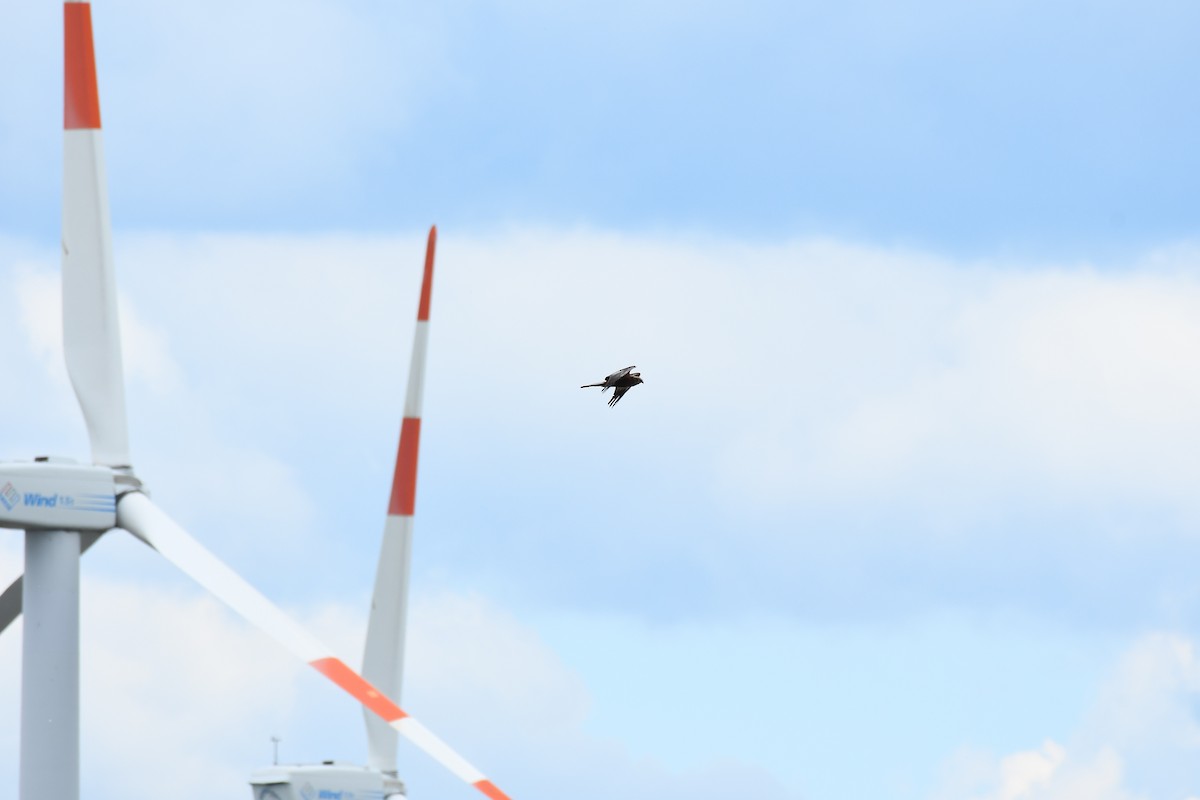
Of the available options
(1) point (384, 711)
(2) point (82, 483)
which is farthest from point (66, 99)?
(1) point (384, 711)

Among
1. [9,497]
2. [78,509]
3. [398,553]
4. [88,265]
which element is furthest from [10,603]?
[398,553]

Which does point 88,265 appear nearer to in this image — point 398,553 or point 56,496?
point 56,496

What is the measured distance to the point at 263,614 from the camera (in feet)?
197

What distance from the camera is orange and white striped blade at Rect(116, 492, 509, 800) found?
176 feet

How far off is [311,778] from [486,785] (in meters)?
59.6

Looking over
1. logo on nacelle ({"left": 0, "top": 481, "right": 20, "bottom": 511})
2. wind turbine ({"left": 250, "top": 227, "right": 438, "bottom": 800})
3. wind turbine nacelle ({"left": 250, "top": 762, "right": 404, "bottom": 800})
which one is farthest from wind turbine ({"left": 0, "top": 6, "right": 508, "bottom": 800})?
wind turbine nacelle ({"left": 250, "top": 762, "right": 404, "bottom": 800})

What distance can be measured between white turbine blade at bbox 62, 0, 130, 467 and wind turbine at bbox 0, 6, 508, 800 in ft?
0.09

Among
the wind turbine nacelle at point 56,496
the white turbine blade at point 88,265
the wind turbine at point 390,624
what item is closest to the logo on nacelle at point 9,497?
the wind turbine nacelle at point 56,496

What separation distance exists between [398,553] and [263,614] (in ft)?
163

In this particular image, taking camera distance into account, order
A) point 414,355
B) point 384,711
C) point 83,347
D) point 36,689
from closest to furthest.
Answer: point 384,711 < point 36,689 < point 83,347 < point 414,355

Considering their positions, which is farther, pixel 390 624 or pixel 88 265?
pixel 390 624

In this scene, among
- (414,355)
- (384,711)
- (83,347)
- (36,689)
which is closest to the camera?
(384,711)

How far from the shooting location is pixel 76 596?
→ 61406 mm

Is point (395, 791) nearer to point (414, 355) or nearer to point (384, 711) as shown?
point (414, 355)
